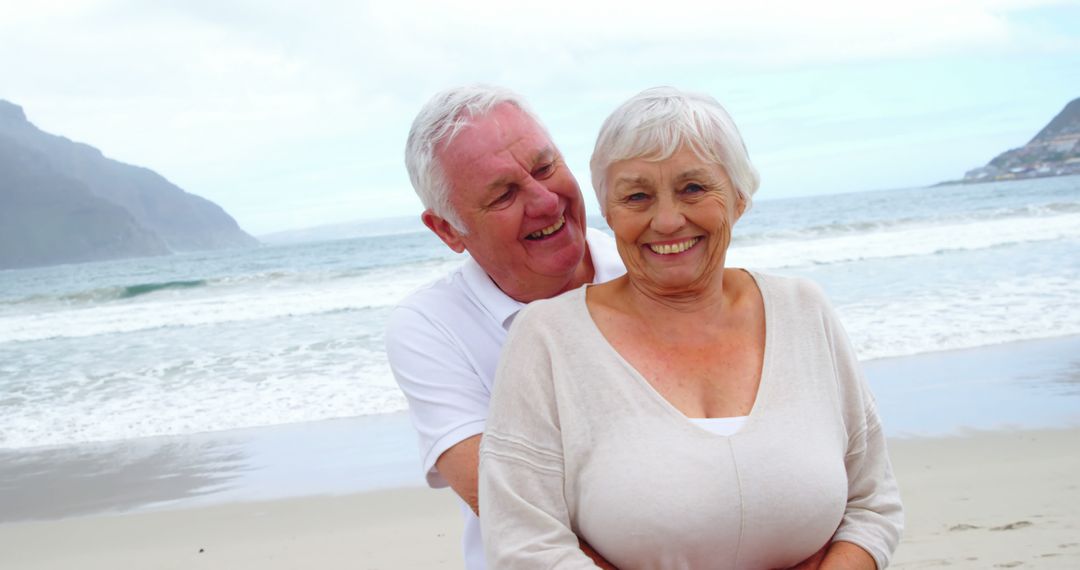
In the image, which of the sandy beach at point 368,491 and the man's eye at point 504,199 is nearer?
the man's eye at point 504,199

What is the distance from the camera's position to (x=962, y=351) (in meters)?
8.64

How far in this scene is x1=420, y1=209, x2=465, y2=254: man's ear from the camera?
8.31ft

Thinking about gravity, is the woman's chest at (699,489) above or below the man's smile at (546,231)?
below

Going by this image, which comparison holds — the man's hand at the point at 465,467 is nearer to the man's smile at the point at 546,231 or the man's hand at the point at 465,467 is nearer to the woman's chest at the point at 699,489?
the woman's chest at the point at 699,489

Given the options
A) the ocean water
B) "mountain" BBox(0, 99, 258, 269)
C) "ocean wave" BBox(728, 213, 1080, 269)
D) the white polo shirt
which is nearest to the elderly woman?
the white polo shirt

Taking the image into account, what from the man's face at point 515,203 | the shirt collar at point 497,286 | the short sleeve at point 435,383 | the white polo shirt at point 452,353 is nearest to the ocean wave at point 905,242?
the shirt collar at point 497,286

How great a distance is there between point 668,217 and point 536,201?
0.52 meters

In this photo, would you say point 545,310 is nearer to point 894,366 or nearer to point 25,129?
point 894,366

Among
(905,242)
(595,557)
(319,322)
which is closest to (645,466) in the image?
(595,557)

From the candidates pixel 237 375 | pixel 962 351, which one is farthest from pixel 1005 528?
pixel 237 375

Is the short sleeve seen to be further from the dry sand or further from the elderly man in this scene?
the dry sand

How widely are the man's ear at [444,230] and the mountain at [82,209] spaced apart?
221 feet

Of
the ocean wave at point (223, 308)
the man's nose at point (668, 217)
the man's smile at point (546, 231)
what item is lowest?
the ocean wave at point (223, 308)

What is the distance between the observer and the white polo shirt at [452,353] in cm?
223
